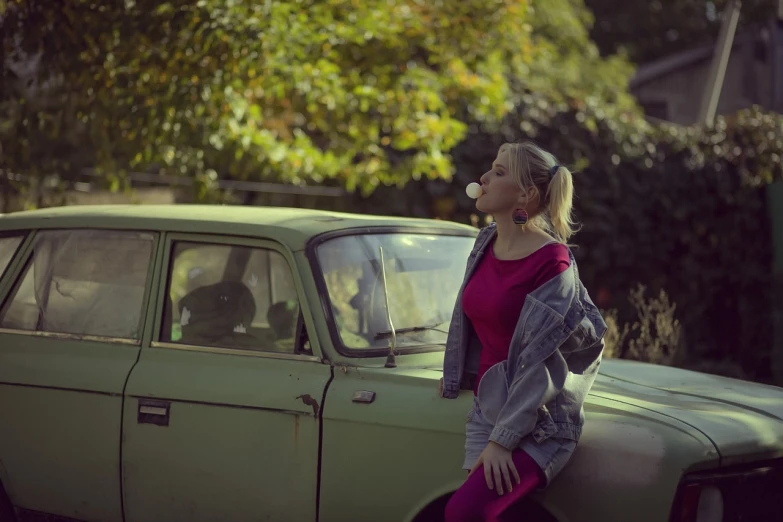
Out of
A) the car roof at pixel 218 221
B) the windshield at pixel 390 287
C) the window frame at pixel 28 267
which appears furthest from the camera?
the window frame at pixel 28 267

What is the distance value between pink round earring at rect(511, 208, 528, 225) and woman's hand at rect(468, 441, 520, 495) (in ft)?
2.43

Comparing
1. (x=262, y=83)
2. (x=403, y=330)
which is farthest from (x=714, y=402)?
(x=262, y=83)

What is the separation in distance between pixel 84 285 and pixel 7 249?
0.50m

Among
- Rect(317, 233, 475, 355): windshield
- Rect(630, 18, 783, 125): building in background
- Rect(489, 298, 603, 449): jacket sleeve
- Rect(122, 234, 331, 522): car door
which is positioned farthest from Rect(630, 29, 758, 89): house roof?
Rect(489, 298, 603, 449): jacket sleeve

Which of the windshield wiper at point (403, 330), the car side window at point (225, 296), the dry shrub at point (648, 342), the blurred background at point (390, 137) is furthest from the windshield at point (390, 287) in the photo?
the blurred background at point (390, 137)

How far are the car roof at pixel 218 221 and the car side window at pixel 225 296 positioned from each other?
95 millimetres

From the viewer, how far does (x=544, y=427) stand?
3582 mm

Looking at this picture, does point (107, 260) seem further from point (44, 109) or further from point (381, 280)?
point (44, 109)

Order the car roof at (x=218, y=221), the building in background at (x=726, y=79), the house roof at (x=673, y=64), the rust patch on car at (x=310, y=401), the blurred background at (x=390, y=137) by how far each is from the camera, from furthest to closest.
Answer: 1. the house roof at (x=673, y=64)
2. the building in background at (x=726, y=79)
3. the blurred background at (x=390, y=137)
4. the car roof at (x=218, y=221)
5. the rust patch on car at (x=310, y=401)

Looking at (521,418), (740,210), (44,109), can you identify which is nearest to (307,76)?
(44,109)

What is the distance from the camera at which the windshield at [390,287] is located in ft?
14.7

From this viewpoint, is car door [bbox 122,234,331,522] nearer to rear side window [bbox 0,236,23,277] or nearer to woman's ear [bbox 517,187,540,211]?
rear side window [bbox 0,236,23,277]

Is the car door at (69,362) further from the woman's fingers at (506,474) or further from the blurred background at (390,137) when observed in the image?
the blurred background at (390,137)

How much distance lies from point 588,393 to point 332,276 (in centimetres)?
115
